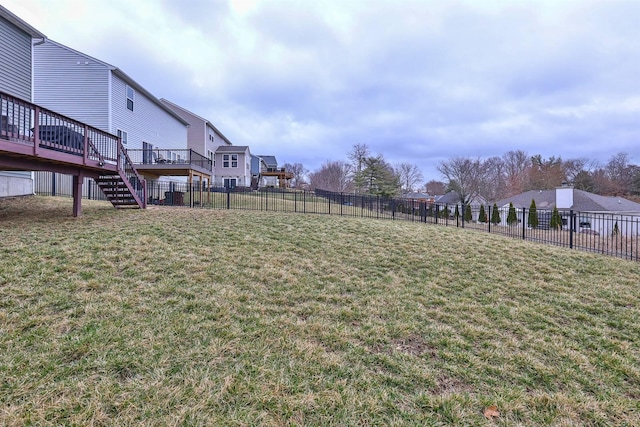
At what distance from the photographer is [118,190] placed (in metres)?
10.2

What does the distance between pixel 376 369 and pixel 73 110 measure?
1970 cm

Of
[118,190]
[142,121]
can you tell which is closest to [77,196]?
[118,190]

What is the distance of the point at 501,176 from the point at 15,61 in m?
54.1

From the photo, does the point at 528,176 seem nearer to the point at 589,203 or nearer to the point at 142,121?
the point at 589,203

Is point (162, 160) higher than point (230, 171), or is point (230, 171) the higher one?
point (230, 171)

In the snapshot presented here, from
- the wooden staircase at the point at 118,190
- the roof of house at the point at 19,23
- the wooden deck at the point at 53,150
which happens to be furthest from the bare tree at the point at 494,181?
the roof of house at the point at 19,23

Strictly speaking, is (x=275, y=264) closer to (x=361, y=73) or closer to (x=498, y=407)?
(x=498, y=407)

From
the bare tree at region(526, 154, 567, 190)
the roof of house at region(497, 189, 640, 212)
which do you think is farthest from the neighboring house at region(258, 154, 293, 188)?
the bare tree at region(526, 154, 567, 190)

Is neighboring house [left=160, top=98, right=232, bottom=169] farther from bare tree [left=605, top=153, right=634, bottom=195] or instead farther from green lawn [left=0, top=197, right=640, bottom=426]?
bare tree [left=605, top=153, right=634, bottom=195]

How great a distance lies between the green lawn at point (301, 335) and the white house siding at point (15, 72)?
215 inches

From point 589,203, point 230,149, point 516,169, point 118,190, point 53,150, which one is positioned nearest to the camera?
point 53,150

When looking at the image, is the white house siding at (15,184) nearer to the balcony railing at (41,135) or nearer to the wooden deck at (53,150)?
the wooden deck at (53,150)

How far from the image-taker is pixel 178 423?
75.4 inches

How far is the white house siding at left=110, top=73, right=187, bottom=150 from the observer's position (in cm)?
1577
